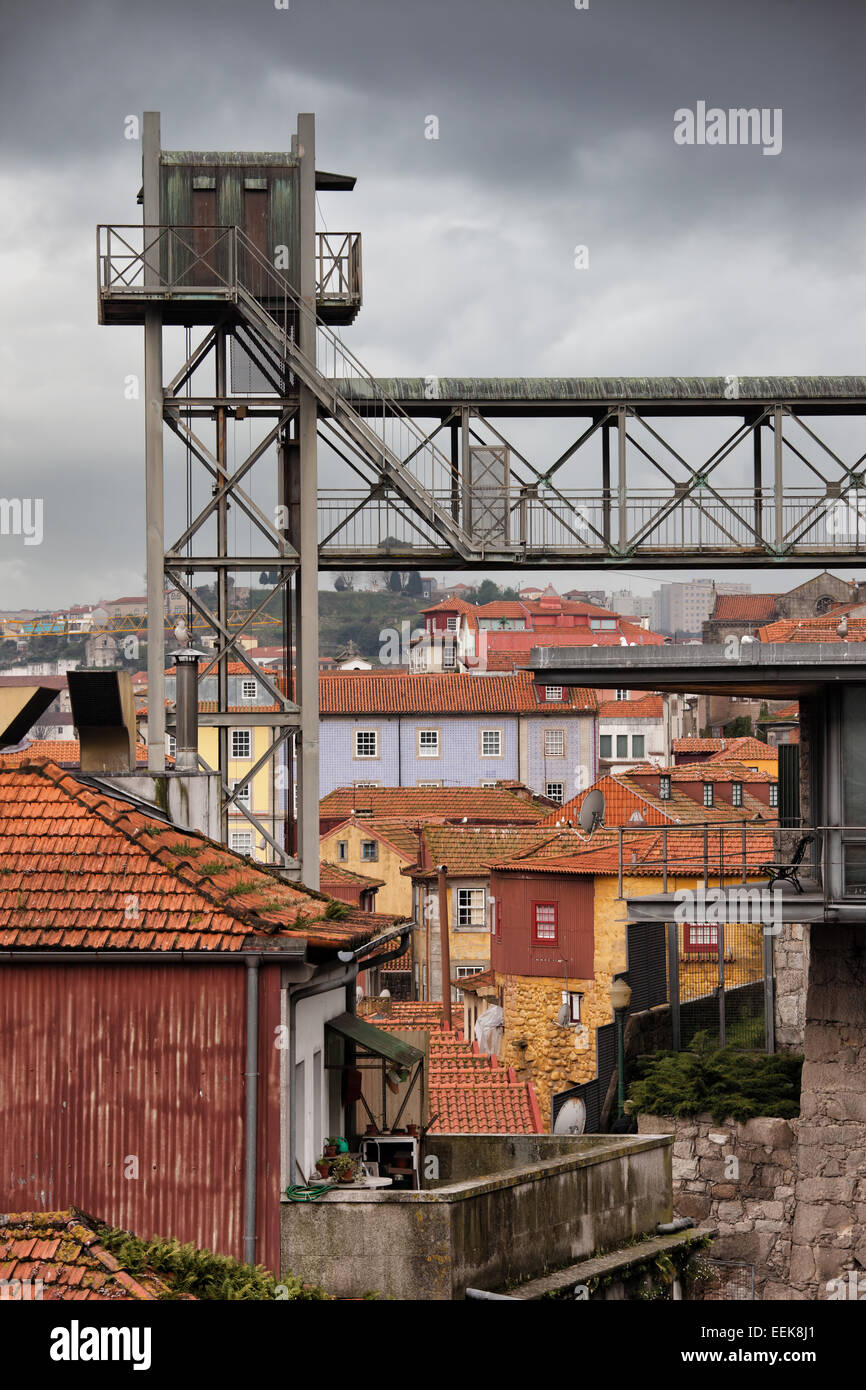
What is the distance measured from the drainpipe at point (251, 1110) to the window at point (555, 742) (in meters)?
83.2

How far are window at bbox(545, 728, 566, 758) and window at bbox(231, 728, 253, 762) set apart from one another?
16.9 metres

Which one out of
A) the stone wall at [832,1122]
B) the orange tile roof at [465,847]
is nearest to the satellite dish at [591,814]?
the stone wall at [832,1122]

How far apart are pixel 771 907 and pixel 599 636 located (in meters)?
97.1

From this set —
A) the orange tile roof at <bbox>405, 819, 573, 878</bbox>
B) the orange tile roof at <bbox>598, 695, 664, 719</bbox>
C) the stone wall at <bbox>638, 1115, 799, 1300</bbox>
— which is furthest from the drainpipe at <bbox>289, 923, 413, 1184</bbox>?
the orange tile roof at <bbox>598, 695, 664, 719</bbox>

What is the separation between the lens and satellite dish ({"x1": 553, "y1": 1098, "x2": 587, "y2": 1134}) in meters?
33.1

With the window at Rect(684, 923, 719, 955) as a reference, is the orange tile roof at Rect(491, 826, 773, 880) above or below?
above

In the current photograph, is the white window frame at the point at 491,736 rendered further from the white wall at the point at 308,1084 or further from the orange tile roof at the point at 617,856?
the white wall at the point at 308,1084

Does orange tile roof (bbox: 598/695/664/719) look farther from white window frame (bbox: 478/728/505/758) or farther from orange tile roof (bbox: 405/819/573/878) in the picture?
orange tile roof (bbox: 405/819/573/878)

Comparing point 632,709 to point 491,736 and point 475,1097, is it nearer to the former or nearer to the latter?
point 491,736

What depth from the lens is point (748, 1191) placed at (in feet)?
87.9

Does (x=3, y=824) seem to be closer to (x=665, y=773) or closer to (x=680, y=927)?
(x=680, y=927)

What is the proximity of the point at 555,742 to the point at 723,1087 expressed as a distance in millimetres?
68935

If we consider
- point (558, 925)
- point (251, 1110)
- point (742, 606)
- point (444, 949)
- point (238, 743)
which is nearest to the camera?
point (251, 1110)

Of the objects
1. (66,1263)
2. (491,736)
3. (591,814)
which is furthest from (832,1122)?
(491,736)
